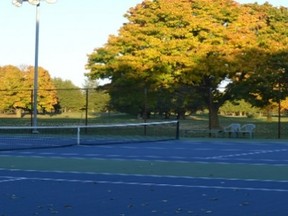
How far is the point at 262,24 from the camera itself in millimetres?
38000

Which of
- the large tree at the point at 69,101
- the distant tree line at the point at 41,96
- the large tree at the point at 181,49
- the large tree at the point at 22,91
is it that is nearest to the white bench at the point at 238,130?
the large tree at the point at 181,49

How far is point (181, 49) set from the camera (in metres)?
34.1

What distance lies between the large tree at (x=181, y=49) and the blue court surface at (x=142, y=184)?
15958 millimetres

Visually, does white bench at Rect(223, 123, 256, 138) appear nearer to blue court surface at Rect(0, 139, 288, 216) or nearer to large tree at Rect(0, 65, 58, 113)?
blue court surface at Rect(0, 139, 288, 216)

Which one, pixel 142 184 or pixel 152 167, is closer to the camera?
pixel 142 184

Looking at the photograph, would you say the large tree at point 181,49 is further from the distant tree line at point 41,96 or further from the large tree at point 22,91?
the large tree at point 22,91

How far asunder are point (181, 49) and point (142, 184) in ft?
78.9

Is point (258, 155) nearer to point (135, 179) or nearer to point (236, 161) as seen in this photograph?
point (236, 161)

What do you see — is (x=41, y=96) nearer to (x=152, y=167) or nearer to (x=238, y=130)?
(x=238, y=130)

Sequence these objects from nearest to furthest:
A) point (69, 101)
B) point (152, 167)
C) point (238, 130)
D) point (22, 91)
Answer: point (152, 167) < point (238, 130) < point (22, 91) < point (69, 101)

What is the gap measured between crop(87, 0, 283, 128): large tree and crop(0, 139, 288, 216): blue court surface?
52.4 feet

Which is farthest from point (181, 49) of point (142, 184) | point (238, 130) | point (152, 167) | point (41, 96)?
point (142, 184)

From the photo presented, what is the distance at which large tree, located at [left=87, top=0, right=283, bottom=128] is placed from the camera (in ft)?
109

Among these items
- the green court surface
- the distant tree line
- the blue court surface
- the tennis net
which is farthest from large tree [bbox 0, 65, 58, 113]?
the green court surface
